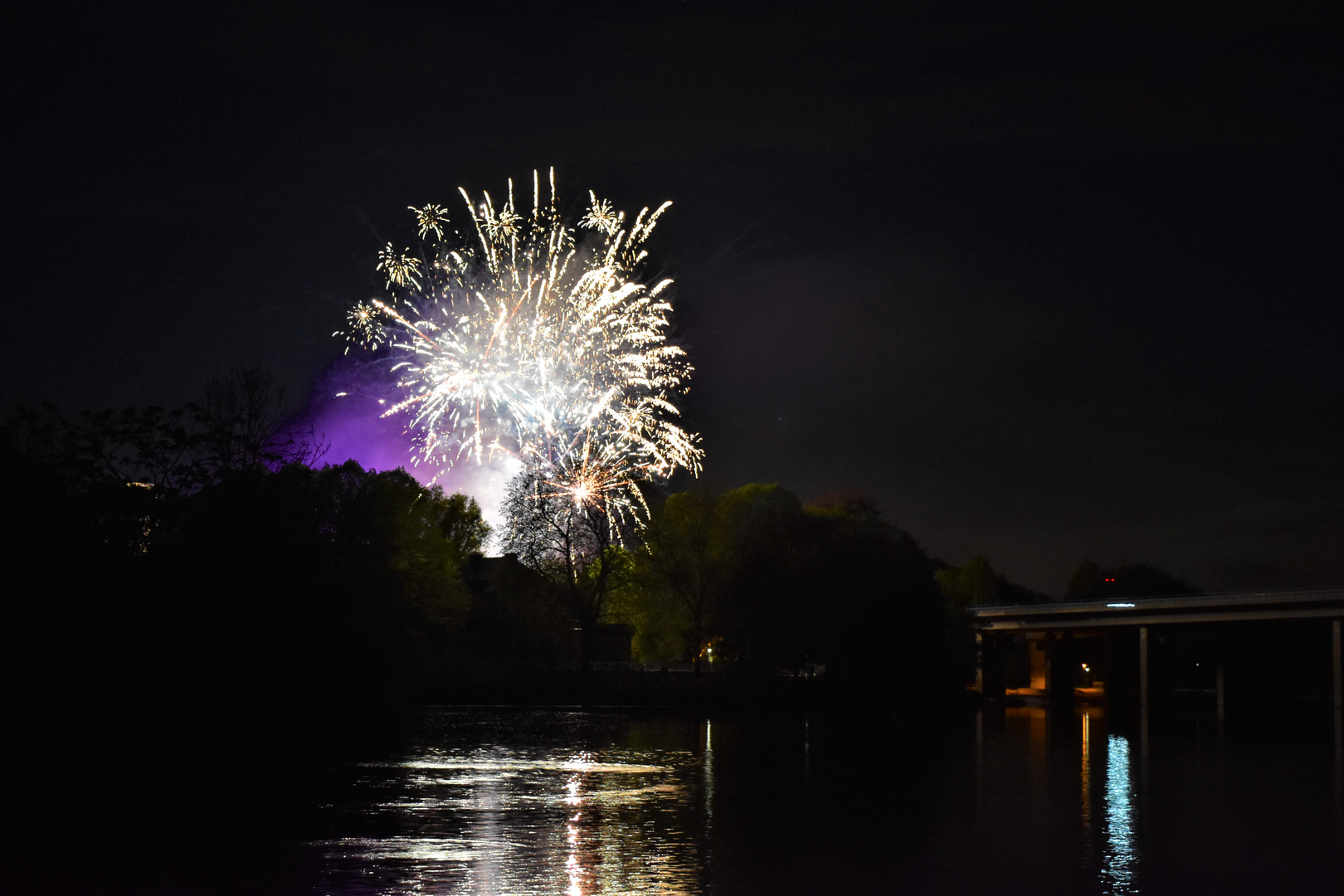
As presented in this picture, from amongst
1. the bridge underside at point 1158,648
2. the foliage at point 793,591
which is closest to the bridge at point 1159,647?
the bridge underside at point 1158,648

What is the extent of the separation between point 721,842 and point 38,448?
69.7 feet

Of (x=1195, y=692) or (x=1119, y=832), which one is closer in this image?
(x=1119, y=832)

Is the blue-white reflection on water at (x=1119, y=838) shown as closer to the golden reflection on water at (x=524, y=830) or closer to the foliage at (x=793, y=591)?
the golden reflection on water at (x=524, y=830)

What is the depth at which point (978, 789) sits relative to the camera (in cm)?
3144

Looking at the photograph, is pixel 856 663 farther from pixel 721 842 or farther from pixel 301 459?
pixel 721 842

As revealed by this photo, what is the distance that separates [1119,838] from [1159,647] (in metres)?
86.1

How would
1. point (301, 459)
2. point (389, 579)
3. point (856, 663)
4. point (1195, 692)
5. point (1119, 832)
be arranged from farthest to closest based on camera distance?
point (1195, 692) → point (856, 663) → point (389, 579) → point (301, 459) → point (1119, 832)

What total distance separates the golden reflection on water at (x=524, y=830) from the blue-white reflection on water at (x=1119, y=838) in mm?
6069

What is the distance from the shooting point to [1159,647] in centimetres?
10275

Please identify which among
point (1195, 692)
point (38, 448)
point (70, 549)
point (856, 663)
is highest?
point (38, 448)

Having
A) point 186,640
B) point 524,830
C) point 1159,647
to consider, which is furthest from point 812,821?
point 1159,647

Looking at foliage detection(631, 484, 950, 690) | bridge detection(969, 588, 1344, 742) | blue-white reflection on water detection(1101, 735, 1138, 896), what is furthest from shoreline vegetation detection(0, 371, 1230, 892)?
bridge detection(969, 588, 1344, 742)

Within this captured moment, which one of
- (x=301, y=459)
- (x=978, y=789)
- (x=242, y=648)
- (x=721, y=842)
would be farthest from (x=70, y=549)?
(x=978, y=789)

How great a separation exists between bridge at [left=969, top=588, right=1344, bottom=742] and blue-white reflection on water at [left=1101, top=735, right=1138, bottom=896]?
46.7 m
